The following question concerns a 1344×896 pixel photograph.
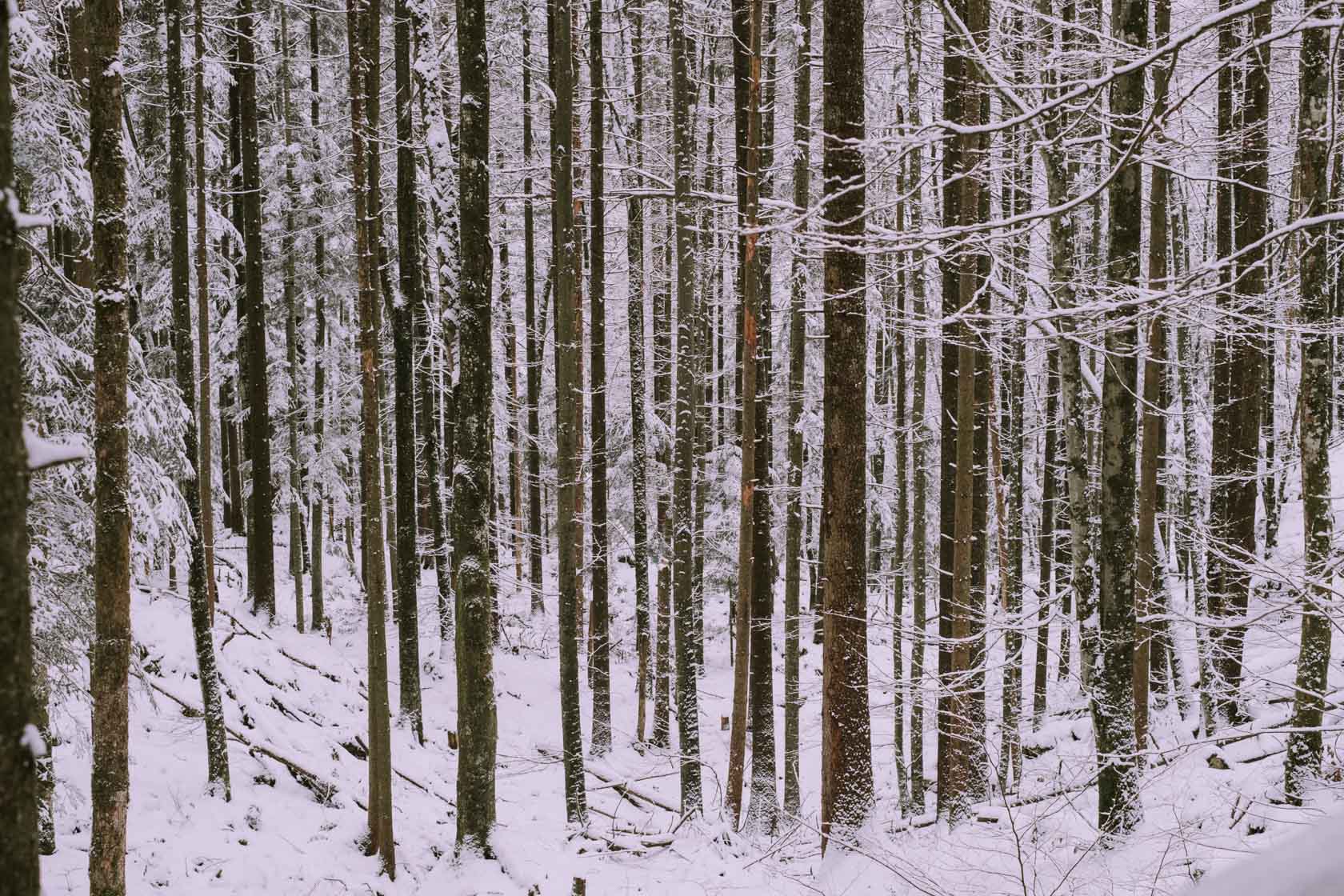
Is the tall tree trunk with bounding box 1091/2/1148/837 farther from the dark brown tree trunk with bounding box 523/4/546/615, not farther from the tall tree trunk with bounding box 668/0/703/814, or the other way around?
the dark brown tree trunk with bounding box 523/4/546/615

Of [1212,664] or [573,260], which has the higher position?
[573,260]

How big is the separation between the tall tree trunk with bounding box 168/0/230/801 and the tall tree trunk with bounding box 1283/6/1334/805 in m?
12.5

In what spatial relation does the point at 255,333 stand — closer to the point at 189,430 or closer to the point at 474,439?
the point at 189,430

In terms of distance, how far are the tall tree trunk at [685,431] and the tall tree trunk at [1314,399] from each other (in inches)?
314

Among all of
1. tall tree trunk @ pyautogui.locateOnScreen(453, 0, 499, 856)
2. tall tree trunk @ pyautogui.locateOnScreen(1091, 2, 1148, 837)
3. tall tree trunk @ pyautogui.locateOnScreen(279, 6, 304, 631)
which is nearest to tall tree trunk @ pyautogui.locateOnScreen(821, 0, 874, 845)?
tall tree trunk @ pyautogui.locateOnScreen(1091, 2, 1148, 837)

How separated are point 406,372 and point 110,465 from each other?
343 inches

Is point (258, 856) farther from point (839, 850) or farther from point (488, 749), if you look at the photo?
point (839, 850)

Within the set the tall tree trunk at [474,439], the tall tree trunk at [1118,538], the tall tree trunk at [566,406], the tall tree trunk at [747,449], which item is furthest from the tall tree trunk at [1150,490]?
the tall tree trunk at [474,439]

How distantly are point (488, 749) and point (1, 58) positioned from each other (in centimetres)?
910

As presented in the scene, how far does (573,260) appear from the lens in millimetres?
14258

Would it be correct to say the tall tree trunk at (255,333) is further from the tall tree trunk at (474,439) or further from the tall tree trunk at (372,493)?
the tall tree trunk at (474,439)

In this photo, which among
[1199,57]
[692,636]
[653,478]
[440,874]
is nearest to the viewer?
[1199,57]

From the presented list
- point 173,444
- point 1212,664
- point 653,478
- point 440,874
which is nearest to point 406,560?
point 173,444

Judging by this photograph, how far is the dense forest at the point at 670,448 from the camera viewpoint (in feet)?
23.3
